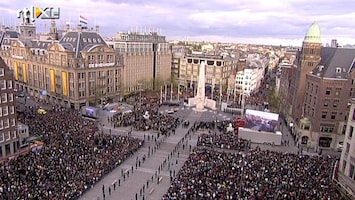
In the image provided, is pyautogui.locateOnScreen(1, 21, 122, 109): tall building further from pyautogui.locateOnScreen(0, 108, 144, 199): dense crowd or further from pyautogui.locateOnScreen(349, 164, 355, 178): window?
pyautogui.locateOnScreen(349, 164, 355, 178): window

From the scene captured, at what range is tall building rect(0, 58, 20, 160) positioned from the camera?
4738 centimetres

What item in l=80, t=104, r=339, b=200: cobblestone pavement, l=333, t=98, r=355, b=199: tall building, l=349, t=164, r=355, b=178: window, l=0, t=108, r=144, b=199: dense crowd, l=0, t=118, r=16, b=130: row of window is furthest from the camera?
l=0, t=118, r=16, b=130: row of window

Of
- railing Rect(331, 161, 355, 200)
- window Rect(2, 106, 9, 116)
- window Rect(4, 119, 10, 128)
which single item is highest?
window Rect(2, 106, 9, 116)

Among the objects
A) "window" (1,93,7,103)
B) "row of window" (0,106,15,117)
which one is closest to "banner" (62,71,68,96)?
"row of window" (0,106,15,117)

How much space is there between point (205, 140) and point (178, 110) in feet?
105

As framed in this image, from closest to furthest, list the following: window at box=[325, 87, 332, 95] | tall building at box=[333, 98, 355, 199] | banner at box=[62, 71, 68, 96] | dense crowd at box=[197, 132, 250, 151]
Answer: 1. tall building at box=[333, 98, 355, 199]
2. dense crowd at box=[197, 132, 250, 151]
3. window at box=[325, 87, 332, 95]
4. banner at box=[62, 71, 68, 96]

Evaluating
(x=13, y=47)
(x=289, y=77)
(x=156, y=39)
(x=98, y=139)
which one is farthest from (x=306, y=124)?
(x=13, y=47)

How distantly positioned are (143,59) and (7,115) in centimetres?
6899

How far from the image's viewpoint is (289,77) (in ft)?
279

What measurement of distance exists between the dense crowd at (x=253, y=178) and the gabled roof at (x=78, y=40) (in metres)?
51.7

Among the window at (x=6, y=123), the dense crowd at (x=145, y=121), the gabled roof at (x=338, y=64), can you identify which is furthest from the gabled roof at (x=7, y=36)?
the gabled roof at (x=338, y=64)

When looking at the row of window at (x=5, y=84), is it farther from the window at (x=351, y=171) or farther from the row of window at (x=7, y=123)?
the window at (x=351, y=171)

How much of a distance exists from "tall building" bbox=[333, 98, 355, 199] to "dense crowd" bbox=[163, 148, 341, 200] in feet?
4.71

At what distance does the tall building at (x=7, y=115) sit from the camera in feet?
155
